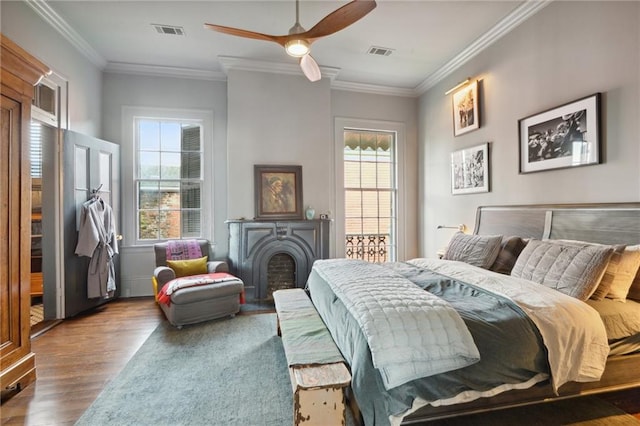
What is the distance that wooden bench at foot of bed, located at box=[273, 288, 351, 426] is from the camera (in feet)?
4.87

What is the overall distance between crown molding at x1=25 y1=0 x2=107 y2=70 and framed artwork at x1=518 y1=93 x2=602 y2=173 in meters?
5.15

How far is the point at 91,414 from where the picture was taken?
1.85 m

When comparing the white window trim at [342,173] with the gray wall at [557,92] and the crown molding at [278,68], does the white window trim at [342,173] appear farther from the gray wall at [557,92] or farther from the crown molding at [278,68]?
the gray wall at [557,92]

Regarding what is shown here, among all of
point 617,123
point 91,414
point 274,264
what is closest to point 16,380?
point 91,414

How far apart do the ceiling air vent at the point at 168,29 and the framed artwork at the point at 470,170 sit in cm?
393

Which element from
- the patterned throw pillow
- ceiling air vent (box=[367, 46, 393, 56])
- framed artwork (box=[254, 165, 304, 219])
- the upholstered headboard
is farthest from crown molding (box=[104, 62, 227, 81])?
the upholstered headboard

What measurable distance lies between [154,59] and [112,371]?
3946mm

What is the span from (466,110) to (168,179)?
14.6 feet

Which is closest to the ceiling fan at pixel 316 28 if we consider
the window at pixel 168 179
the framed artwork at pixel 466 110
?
the framed artwork at pixel 466 110

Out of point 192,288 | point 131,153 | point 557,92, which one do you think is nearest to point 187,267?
point 192,288

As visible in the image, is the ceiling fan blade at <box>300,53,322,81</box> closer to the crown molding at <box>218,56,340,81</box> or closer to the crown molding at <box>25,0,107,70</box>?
the crown molding at <box>218,56,340,81</box>

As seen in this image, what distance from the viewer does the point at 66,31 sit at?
347 cm

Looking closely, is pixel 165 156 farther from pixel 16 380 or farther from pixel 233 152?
pixel 16 380

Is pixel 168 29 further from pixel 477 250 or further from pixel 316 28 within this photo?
pixel 477 250
